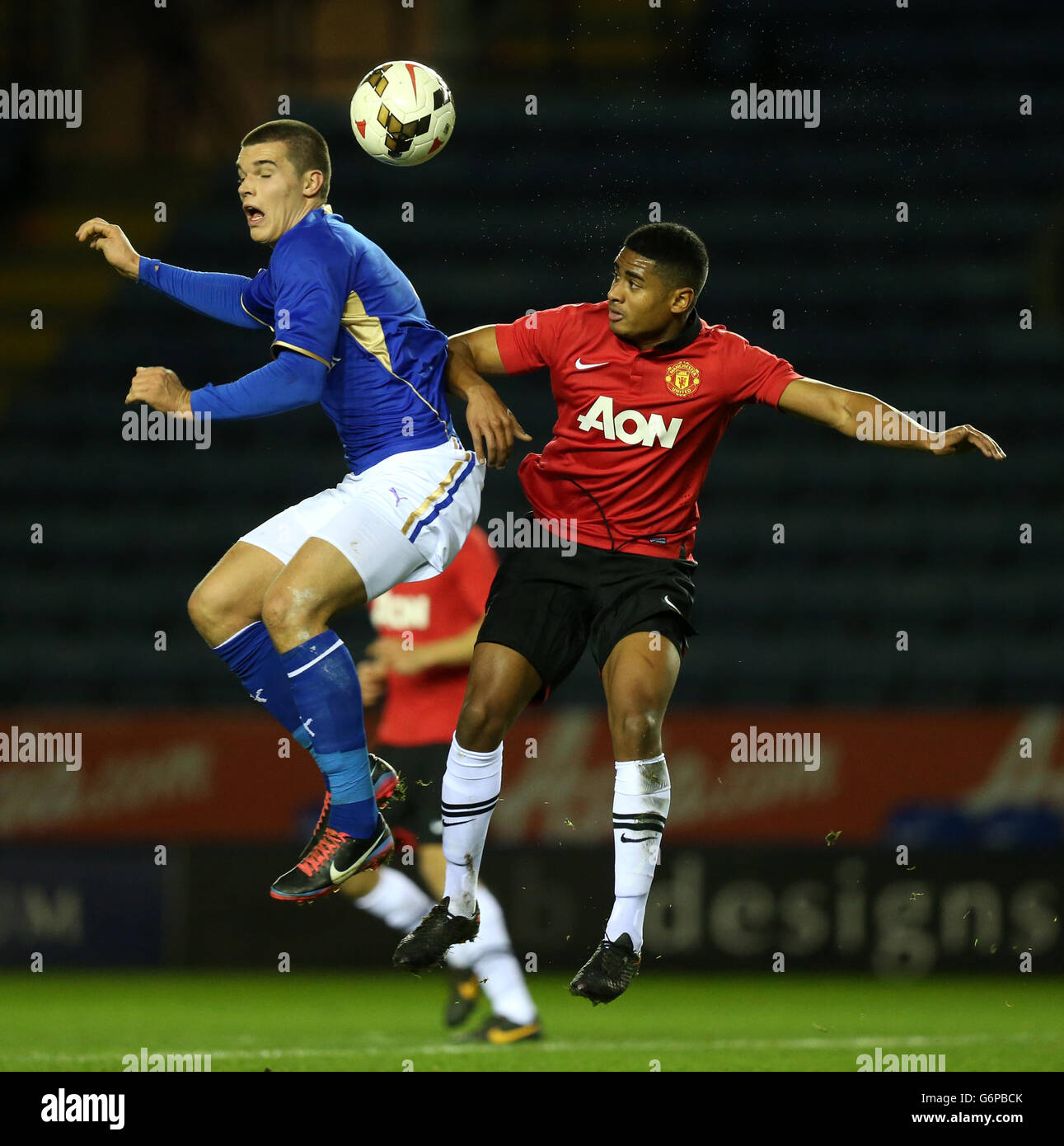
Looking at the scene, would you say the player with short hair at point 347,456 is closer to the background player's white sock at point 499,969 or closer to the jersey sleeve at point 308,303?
the jersey sleeve at point 308,303

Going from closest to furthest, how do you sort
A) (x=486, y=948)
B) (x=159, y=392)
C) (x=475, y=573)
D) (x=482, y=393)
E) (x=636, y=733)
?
(x=159, y=392), (x=636, y=733), (x=482, y=393), (x=486, y=948), (x=475, y=573)

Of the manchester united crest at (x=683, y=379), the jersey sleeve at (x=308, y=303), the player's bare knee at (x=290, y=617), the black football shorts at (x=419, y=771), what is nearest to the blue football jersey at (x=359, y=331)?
the jersey sleeve at (x=308, y=303)

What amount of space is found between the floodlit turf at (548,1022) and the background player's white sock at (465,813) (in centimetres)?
113

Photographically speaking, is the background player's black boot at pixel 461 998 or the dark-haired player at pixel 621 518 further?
the background player's black boot at pixel 461 998

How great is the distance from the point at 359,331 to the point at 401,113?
81 cm

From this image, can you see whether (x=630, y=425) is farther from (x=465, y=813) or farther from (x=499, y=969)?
(x=499, y=969)

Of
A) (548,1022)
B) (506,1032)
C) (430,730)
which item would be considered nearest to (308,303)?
(430,730)

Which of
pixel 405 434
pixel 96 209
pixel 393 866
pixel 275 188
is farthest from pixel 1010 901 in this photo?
pixel 96 209

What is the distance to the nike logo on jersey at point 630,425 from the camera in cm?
598

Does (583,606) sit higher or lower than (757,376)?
lower

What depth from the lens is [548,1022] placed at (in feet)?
28.3

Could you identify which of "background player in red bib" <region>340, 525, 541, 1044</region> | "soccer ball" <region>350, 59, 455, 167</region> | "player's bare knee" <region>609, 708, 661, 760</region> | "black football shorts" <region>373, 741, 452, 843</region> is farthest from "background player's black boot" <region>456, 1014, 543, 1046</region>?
"soccer ball" <region>350, 59, 455, 167</region>

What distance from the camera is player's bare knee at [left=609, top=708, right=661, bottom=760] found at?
572cm

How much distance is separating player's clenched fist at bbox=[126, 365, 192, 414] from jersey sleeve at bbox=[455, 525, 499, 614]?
2402mm
